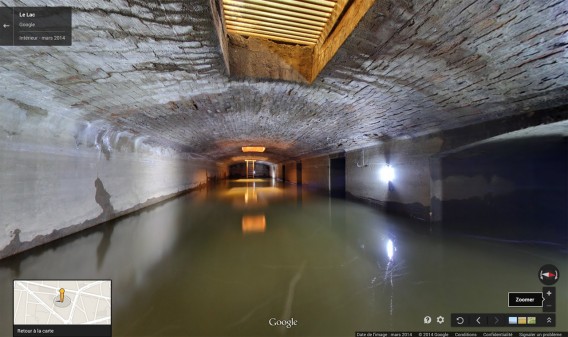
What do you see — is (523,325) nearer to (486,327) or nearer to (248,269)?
(486,327)

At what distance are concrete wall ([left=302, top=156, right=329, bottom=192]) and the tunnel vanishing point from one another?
13.4 ft

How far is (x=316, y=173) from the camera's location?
34.7 feet

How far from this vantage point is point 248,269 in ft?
7.54

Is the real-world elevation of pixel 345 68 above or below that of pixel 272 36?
below

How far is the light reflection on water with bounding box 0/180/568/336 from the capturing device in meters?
1.56

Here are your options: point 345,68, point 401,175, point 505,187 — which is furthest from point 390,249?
point 505,187

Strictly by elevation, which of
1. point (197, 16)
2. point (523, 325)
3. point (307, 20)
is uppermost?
point (307, 20)

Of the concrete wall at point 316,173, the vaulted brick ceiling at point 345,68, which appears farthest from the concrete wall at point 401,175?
the concrete wall at point 316,173

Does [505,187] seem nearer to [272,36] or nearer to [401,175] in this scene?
[401,175]

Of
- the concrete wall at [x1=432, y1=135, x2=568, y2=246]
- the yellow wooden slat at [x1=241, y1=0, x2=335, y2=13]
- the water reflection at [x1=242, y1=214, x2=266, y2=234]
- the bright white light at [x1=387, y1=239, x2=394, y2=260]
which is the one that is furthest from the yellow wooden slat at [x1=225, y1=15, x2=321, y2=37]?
the concrete wall at [x1=432, y1=135, x2=568, y2=246]

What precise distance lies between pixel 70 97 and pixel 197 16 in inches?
93.0

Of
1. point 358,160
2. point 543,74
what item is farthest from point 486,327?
point 358,160

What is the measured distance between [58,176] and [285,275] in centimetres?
358

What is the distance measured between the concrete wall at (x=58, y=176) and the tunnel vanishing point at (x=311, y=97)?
22mm
